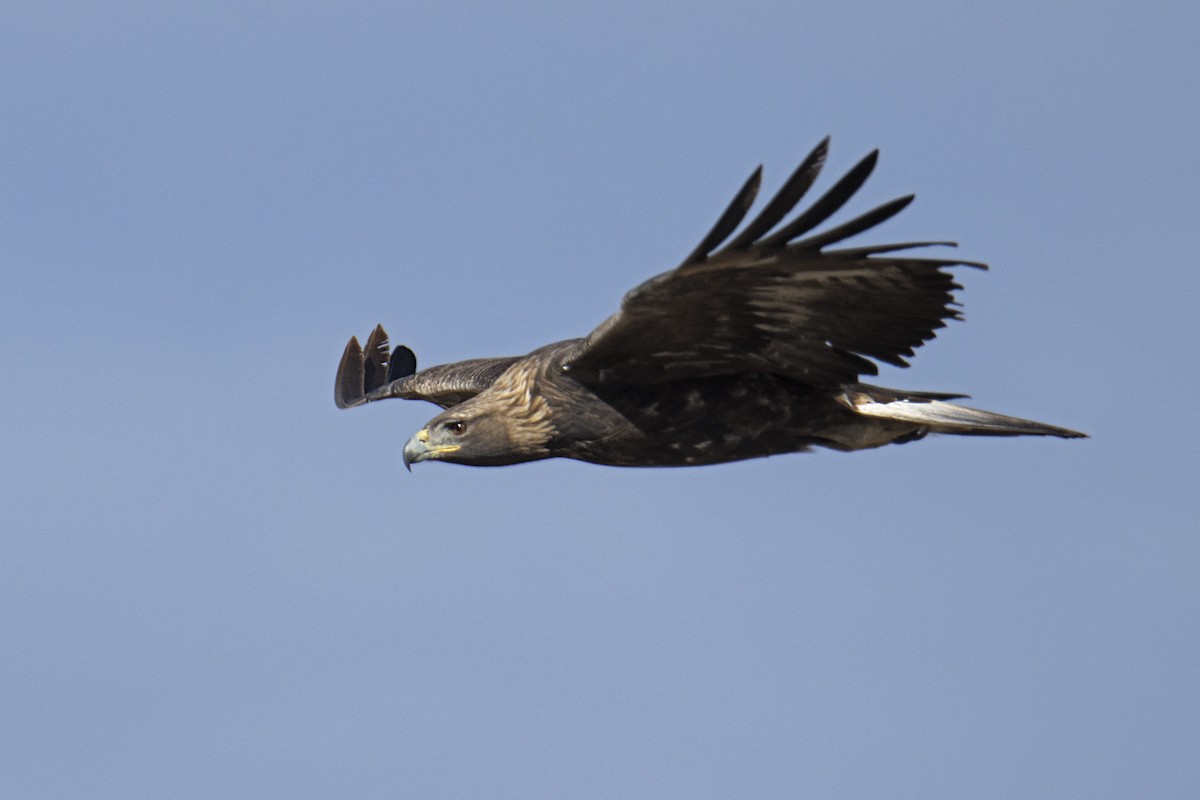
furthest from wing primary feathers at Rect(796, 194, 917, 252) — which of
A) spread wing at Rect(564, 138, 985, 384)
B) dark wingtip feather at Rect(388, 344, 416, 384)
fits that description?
dark wingtip feather at Rect(388, 344, 416, 384)

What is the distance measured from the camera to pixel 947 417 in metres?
10.7

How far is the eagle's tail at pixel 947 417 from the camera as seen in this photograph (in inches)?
418

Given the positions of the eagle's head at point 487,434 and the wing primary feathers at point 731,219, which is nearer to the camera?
the wing primary feathers at point 731,219

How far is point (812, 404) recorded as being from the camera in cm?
1038

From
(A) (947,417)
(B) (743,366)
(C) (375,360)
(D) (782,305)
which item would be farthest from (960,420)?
(C) (375,360)

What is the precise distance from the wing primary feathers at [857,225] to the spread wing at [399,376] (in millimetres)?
4295

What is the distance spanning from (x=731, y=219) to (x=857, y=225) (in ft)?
1.94

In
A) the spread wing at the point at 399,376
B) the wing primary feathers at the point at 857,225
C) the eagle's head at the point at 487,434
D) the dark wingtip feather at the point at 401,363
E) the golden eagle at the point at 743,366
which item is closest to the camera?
the wing primary feathers at the point at 857,225

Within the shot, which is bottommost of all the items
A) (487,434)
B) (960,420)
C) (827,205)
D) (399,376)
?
(960,420)

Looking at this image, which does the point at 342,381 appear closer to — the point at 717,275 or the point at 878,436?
the point at 878,436

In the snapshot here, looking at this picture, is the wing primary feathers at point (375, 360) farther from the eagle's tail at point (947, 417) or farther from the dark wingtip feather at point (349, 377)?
the eagle's tail at point (947, 417)

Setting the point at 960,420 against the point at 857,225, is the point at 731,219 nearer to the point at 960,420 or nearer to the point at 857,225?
the point at 857,225

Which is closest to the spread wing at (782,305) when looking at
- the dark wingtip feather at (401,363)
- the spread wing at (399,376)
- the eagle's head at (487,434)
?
the eagle's head at (487,434)

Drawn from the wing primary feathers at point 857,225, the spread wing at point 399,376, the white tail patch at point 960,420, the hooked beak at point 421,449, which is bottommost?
the white tail patch at point 960,420
